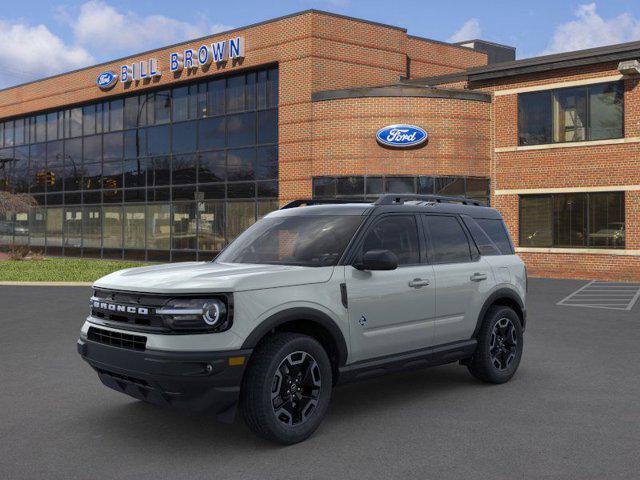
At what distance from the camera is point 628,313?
1372 centimetres

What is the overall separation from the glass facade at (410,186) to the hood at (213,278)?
62.0 feet

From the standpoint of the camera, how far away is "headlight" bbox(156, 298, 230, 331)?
4.98 m

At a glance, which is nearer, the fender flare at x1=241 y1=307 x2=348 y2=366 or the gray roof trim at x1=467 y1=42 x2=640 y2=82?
the fender flare at x1=241 y1=307 x2=348 y2=366

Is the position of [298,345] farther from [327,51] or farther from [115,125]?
[115,125]

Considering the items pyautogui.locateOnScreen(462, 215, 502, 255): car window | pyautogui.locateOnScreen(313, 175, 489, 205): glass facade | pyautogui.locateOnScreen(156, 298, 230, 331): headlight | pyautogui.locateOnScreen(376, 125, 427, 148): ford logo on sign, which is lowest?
pyautogui.locateOnScreen(156, 298, 230, 331): headlight

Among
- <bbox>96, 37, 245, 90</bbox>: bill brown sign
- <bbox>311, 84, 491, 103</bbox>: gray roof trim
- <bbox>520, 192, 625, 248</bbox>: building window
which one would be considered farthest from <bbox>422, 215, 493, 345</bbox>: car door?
<bbox>96, 37, 245, 90</bbox>: bill brown sign

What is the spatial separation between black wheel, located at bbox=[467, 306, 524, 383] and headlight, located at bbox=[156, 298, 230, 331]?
129 inches

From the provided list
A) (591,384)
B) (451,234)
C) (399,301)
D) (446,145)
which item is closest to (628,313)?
(591,384)

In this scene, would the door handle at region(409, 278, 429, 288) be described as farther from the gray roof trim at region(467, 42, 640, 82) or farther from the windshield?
the gray roof trim at region(467, 42, 640, 82)

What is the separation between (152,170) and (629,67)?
67.9ft

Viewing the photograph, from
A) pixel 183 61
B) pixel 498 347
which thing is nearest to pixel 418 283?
pixel 498 347

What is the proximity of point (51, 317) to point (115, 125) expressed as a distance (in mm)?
22911

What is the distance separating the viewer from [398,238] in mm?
6516

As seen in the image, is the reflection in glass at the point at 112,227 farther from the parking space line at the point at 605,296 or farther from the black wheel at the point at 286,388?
the black wheel at the point at 286,388
